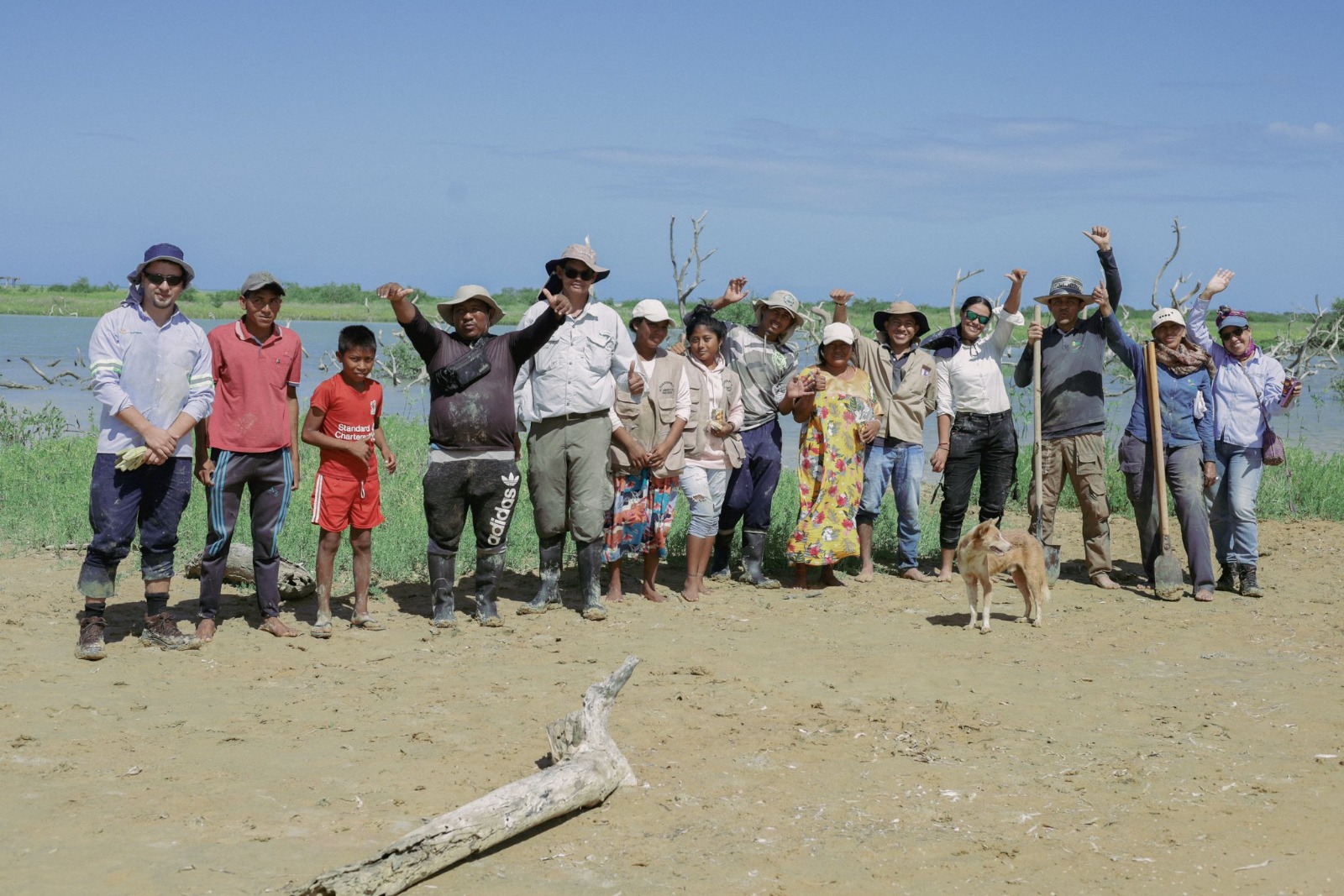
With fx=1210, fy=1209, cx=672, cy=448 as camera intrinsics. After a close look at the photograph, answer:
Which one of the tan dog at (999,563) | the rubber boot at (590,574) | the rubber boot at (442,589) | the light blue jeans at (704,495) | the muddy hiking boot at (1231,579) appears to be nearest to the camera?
the rubber boot at (442,589)

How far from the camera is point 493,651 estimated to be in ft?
21.0

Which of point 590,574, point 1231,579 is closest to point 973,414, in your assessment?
point 1231,579

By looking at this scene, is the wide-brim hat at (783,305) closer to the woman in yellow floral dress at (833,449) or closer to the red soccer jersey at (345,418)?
the woman in yellow floral dress at (833,449)

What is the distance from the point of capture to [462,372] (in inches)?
259

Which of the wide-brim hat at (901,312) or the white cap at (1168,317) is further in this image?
the wide-brim hat at (901,312)

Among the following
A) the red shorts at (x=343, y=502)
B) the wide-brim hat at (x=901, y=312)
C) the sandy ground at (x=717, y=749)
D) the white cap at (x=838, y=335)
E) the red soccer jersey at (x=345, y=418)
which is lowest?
the sandy ground at (x=717, y=749)

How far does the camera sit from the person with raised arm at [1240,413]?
26.3ft

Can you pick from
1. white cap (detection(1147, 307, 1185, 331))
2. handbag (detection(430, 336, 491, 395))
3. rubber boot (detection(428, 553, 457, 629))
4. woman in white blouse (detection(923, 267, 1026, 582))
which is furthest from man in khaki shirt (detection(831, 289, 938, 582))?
rubber boot (detection(428, 553, 457, 629))

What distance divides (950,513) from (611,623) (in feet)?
8.98

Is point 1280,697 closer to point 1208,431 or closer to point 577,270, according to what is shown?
point 1208,431

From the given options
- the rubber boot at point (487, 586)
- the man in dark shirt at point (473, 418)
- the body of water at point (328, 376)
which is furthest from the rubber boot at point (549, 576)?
the body of water at point (328, 376)

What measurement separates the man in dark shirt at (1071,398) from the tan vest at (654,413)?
2.51 meters

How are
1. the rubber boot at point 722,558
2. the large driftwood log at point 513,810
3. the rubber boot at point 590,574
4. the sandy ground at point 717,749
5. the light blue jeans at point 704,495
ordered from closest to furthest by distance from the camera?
1. the large driftwood log at point 513,810
2. the sandy ground at point 717,749
3. the rubber boot at point 590,574
4. the light blue jeans at point 704,495
5. the rubber boot at point 722,558

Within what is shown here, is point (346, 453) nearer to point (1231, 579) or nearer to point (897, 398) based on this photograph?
point (897, 398)
